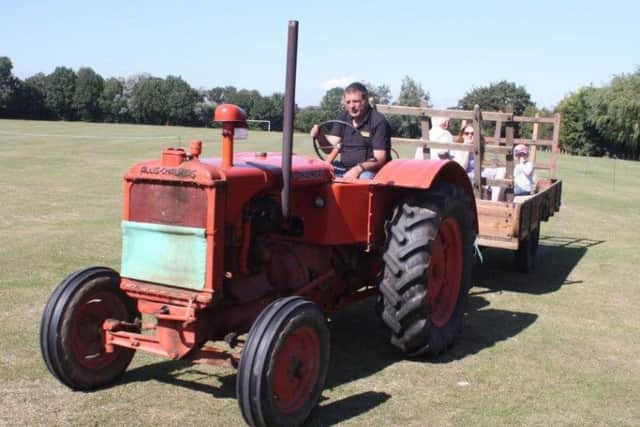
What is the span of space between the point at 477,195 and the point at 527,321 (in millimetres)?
1833

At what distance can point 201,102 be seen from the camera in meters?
65.4

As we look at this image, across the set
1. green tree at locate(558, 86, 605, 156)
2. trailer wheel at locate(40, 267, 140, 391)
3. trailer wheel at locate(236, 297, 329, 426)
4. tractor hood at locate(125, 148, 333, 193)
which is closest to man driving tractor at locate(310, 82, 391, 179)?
tractor hood at locate(125, 148, 333, 193)

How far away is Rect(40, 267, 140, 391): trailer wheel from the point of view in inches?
165

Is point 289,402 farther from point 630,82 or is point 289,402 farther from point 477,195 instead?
point 630,82

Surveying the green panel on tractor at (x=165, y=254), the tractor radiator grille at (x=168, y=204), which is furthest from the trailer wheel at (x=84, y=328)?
the tractor radiator grille at (x=168, y=204)

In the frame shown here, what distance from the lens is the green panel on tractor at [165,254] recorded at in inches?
157

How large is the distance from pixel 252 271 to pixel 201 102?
206 feet

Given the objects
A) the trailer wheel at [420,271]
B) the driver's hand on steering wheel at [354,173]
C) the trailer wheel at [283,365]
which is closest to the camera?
the trailer wheel at [283,365]

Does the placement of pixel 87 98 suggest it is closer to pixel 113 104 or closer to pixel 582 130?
pixel 113 104

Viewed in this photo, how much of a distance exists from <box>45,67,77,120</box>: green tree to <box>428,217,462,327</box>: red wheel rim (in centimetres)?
7173

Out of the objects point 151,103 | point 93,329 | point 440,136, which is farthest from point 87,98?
point 93,329

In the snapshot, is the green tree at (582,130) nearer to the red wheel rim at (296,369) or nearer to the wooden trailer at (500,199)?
the wooden trailer at (500,199)

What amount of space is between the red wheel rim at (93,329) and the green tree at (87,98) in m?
72.4

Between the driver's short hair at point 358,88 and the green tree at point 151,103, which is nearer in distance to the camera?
the driver's short hair at point 358,88
